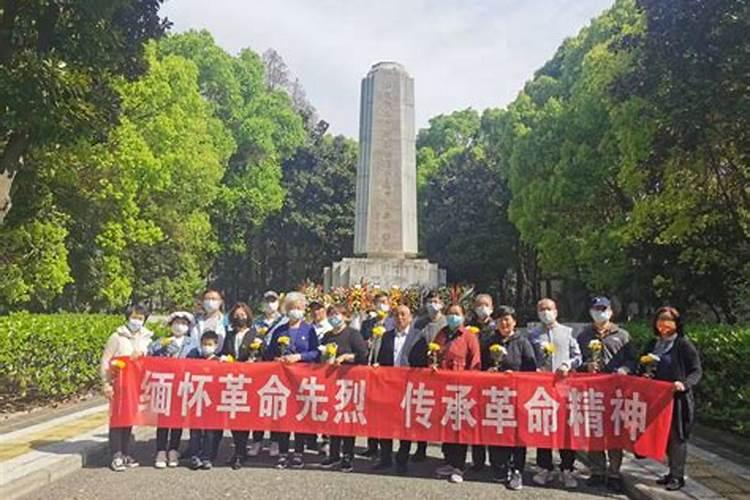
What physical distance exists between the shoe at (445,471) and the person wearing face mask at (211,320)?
2.39 m

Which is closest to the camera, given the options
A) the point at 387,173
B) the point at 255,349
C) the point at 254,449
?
the point at 255,349

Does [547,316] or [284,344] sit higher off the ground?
[547,316]

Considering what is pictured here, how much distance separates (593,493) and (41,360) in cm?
743

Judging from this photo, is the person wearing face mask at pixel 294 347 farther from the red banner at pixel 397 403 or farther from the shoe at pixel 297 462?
the red banner at pixel 397 403

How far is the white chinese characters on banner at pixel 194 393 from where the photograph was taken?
6.85 metres

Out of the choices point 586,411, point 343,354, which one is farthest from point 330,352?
point 586,411

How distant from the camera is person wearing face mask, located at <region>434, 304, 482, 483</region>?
21.8ft

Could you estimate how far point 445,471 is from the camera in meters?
6.58

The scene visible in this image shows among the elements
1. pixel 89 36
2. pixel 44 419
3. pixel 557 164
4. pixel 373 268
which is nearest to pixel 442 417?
pixel 44 419

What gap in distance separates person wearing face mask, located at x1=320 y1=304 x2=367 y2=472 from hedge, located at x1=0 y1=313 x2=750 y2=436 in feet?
14.2

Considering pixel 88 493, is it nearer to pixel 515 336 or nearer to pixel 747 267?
pixel 515 336

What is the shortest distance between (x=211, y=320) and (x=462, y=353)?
2543 millimetres

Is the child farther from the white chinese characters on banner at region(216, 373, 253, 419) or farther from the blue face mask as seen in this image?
the blue face mask

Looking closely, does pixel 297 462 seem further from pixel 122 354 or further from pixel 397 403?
pixel 122 354
